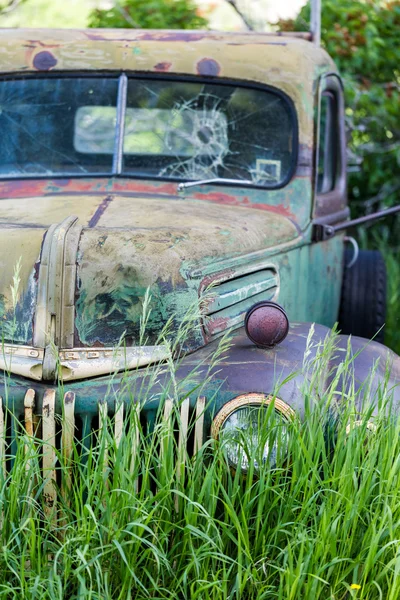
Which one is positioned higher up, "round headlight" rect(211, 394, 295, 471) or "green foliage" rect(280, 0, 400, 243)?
"green foliage" rect(280, 0, 400, 243)

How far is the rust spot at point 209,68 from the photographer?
4.05 m

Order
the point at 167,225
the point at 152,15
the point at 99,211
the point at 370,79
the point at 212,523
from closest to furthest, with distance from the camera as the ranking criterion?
the point at 212,523
the point at 167,225
the point at 99,211
the point at 370,79
the point at 152,15

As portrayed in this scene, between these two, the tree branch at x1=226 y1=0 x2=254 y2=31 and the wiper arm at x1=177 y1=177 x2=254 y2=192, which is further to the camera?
the tree branch at x1=226 y1=0 x2=254 y2=31

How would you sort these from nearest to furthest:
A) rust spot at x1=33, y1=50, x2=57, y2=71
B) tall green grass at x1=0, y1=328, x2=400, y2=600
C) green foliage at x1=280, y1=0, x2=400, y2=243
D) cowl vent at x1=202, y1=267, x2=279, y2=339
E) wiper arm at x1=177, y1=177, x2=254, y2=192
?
tall green grass at x1=0, y1=328, x2=400, y2=600 < cowl vent at x1=202, y1=267, x2=279, y2=339 < wiper arm at x1=177, y1=177, x2=254, y2=192 < rust spot at x1=33, y1=50, x2=57, y2=71 < green foliage at x1=280, y1=0, x2=400, y2=243

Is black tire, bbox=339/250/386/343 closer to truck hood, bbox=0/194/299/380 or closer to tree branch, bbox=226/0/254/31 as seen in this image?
truck hood, bbox=0/194/299/380

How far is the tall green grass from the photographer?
2311 mm

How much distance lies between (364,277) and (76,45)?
211 cm

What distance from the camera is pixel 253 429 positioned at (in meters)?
2.65

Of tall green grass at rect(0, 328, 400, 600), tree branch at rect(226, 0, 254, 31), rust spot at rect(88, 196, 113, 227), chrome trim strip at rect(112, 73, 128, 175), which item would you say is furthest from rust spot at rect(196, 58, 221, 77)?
tree branch at rect(226, 0, 254, 31)

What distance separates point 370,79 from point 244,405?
5.65m

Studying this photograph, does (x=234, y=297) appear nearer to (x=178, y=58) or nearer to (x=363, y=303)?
(x=178, y=58)

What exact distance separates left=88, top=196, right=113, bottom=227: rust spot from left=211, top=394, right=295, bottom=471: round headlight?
0.86m

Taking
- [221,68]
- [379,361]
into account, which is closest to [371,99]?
[221,68]

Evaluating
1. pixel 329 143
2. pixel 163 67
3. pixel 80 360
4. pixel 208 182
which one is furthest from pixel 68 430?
pixel 329 143
